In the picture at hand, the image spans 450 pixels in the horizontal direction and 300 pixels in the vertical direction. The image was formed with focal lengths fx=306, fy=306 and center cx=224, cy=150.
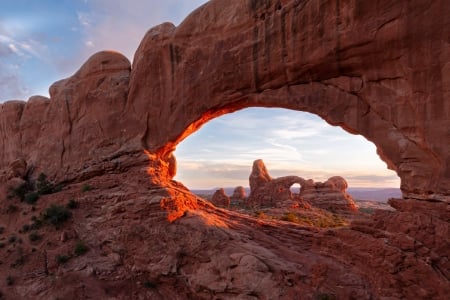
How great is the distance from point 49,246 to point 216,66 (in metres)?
11.6

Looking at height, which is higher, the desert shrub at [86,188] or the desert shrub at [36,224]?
the desert shrub at [86,188]

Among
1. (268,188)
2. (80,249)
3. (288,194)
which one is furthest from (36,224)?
(268,188)

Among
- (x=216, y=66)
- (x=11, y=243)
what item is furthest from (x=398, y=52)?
(x=11, y=243)

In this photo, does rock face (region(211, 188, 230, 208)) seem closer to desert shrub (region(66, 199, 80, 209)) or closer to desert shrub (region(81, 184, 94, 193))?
desert shrub (region(81, 184, 94, 193))

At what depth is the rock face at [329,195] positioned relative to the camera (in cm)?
3916

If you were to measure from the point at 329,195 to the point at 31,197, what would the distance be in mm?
34287

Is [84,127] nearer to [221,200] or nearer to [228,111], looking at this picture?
[228,111]

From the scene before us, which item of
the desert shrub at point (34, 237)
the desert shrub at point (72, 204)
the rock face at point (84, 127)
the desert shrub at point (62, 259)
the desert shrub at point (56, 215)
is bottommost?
the desert shrub at point (62, 259)


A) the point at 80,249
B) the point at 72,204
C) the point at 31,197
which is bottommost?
the point at 80,249

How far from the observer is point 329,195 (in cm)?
4062

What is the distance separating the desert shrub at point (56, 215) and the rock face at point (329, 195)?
105 feet

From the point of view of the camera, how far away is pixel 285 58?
43.7 feet

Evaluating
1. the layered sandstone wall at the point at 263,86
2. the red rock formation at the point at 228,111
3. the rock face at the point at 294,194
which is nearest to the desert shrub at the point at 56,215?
the red rock formation at the point at 228,111

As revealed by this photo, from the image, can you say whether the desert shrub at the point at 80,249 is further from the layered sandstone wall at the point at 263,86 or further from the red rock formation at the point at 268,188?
the red rock formation at the point at 268,188
